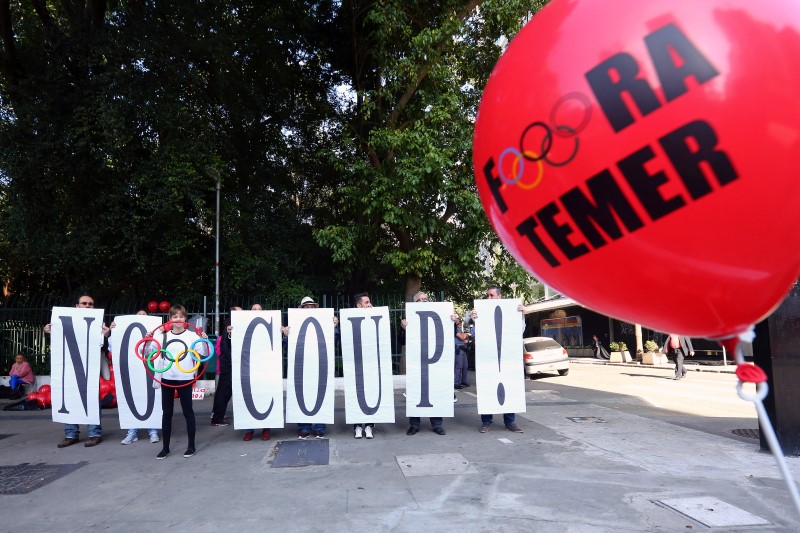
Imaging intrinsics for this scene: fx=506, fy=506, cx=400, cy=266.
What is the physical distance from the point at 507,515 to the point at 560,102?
3.25m

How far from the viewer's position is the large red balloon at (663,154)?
1.61 m

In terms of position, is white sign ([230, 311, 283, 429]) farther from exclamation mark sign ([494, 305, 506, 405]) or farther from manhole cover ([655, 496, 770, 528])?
manhole cover ([655, 496, 770, 528])

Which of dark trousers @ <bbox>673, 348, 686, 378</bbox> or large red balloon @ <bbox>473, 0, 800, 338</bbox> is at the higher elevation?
large red balloon @ <bbox>473, 0, 800, 338</bbox>

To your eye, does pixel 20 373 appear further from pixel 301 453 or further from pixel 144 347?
pixel 301 453

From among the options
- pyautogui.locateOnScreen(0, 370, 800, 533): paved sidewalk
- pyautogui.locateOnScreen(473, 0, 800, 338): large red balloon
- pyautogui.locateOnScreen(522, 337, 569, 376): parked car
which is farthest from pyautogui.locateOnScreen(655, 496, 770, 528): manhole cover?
pyautogui.locateOnScreen(522, 337, 569, 376): parked car

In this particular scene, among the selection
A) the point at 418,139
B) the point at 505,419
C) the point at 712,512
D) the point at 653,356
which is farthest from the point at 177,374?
the point at 653,356

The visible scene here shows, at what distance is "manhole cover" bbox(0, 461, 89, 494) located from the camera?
4.89 metres

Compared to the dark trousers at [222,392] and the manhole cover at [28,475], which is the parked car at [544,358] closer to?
the dark trousers at [222,392]

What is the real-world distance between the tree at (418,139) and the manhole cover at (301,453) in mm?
6333

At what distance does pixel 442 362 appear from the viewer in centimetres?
708

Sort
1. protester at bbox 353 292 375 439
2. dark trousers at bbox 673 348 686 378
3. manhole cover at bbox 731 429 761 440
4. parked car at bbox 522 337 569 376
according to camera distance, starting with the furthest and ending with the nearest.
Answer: parked car at bbox 522 337 569 376 → dark trousers at bbox 673 348 686 378 → protester at bbox 353 292 375 439 → manhole cover at bbox 731 429 761 440

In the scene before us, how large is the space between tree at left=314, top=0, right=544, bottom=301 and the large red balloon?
30.8ft

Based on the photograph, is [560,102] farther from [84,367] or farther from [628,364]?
[628,364]

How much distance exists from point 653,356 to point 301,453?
19.5m
